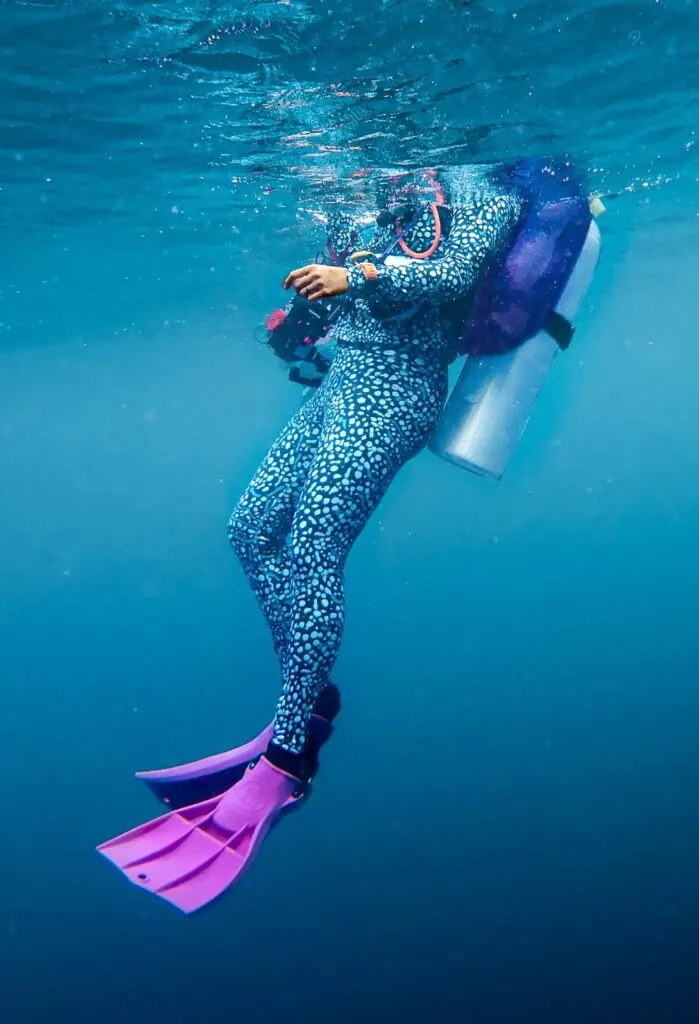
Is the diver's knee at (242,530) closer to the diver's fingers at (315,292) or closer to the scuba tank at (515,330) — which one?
the scuba tank at (515,330)

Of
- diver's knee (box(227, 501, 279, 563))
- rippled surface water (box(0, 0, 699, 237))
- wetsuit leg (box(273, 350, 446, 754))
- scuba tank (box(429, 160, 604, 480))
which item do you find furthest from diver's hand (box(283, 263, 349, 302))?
rippled surface water (box(0, 0, 699, 237))

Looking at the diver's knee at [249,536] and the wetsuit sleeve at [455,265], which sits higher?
the wetsuit sleeve at [455,265]

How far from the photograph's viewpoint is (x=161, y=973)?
10.6 m

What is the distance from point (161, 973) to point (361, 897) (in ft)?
10.8

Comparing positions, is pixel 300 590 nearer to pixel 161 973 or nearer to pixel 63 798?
A: pixel 161 973

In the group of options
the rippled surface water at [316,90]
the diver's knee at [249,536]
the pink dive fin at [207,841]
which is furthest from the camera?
the rippled surface water at [316,90]

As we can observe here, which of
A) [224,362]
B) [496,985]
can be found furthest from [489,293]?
[224,362]

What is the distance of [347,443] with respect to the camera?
4.46 meters

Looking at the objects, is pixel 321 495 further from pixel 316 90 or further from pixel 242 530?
pixel 316 90

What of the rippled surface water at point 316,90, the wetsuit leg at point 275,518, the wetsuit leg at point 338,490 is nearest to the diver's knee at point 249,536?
the wetsuit leg at point 275,518

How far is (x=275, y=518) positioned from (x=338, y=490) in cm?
86

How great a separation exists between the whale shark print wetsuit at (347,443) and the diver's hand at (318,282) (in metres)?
0.09

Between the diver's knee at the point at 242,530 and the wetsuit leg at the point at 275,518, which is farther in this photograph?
the diver's knee at the point at 242,530

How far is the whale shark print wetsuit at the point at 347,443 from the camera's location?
413 cm
